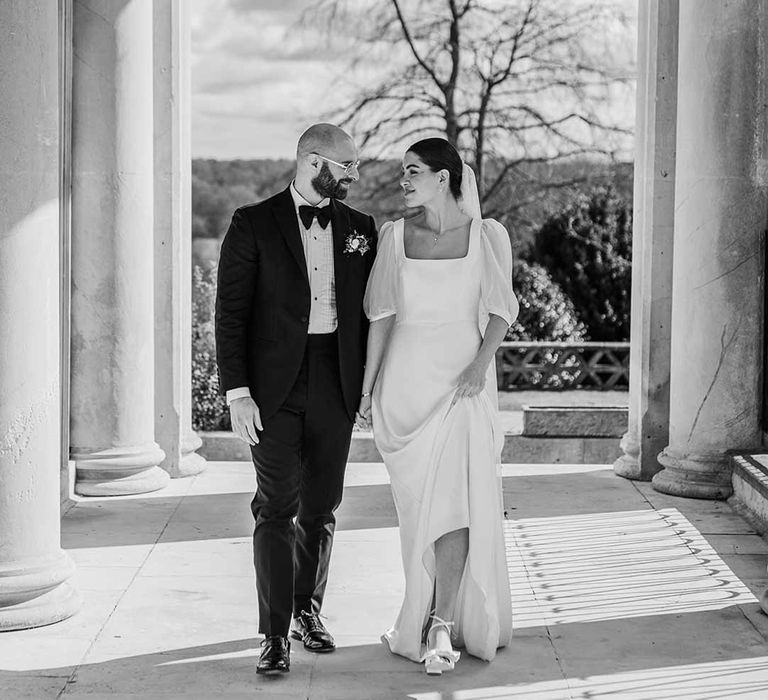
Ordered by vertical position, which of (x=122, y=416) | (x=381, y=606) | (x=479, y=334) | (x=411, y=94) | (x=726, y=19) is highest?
(x=411, y=94)

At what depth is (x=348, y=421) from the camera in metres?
5.16

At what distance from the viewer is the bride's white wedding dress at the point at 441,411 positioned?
5.13 metres

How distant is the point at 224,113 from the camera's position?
31.0m

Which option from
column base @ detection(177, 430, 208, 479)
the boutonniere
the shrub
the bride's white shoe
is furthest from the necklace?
the shrub

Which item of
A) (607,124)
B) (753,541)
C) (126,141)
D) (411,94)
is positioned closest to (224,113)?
(411,94)

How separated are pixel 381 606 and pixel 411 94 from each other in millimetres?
18453

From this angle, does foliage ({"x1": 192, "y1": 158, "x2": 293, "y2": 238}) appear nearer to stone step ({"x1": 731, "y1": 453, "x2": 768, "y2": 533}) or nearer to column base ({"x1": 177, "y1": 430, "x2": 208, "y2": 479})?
column base ({"x1": 177, "y1": 430, "x2": 208, "y2": 479})

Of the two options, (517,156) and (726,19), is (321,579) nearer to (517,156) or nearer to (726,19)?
(726,19)

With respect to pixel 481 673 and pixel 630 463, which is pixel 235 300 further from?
pixel 630 463

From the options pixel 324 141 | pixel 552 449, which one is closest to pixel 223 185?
pixel 552 449

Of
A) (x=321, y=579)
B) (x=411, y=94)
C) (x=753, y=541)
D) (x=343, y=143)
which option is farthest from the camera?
(x=411, y=94)

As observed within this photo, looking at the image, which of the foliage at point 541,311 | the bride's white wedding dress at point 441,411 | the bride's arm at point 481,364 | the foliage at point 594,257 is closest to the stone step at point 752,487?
the bride's white wedding dress at point 441,411

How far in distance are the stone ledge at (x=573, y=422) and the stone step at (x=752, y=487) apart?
3.87 meters

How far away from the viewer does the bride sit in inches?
202
